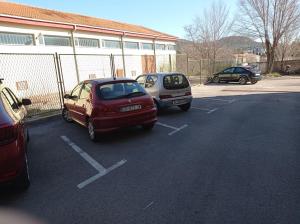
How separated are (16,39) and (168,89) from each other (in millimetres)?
12252

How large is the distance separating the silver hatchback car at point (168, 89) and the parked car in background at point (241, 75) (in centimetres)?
1262

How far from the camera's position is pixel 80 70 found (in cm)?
1934

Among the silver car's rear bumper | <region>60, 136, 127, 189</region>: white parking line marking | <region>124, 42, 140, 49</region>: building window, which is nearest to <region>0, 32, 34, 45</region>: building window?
<region>124, 42, 140, 49</region>: building window

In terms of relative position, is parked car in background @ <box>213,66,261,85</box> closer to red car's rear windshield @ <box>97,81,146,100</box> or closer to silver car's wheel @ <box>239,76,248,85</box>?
silver car's wheel @ <box>239,76,248,85</box>

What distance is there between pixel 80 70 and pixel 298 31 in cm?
2671

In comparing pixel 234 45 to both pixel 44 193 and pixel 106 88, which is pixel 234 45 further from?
pixel 44 193

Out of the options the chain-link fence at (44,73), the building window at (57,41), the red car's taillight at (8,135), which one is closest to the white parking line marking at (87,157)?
the red car's taillight at (8,135)

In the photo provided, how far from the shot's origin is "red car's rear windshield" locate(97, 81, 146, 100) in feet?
19.5

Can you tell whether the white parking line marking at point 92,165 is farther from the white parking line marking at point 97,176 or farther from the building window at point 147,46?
the building window at point 147,46

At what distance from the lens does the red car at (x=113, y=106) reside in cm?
574

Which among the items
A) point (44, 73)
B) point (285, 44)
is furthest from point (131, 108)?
point (285, 44)

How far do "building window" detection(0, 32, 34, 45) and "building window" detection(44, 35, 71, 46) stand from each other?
3.64ft

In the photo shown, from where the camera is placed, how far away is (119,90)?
20.3 ft

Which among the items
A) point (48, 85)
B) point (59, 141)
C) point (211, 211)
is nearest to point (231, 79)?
point (48, 85)
